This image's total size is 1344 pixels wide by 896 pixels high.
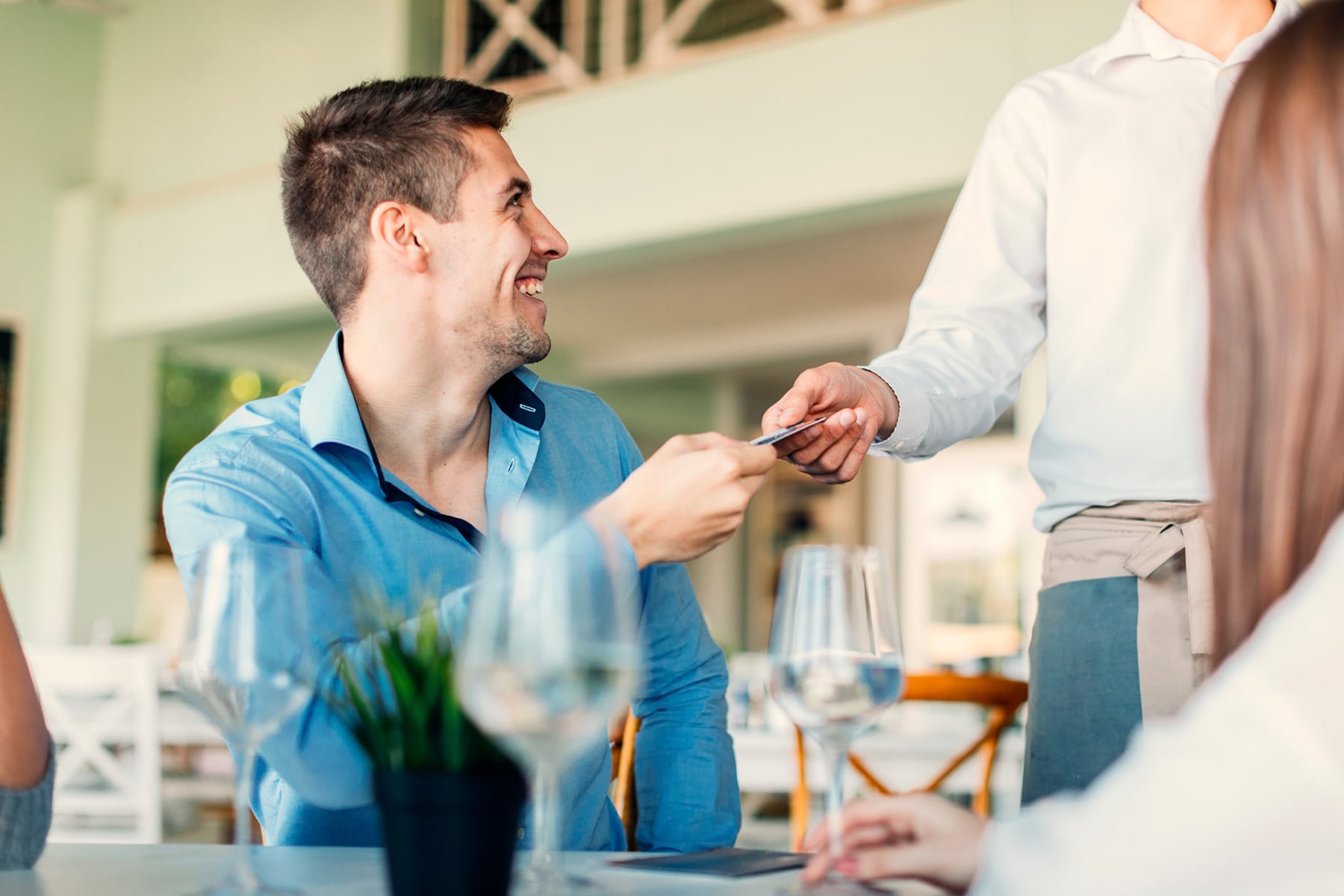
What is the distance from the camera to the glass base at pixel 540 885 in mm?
689

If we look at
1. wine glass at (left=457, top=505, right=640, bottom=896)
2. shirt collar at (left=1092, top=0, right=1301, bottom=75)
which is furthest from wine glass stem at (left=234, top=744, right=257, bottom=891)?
shirt collar at (left=1092, top=0, right=1301, bottom=75)

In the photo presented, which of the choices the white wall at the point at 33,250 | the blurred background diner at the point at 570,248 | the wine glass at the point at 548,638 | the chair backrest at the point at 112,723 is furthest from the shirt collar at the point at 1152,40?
the white wall at the point at 33,250

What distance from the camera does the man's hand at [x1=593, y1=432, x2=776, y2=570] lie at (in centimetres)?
94

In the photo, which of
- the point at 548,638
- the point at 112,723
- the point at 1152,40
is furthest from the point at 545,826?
the point at 112,723

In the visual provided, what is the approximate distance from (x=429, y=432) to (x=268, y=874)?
71 centimetres

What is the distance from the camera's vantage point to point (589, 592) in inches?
A: 23.8

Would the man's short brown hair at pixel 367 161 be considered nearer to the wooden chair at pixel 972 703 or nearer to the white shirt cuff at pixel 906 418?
the white shirt cuff at pixel 906 418

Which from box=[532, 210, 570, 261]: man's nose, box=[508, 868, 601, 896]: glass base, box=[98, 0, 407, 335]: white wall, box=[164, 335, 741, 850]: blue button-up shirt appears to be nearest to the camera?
box=[508, 868, 601, 896]: glass base

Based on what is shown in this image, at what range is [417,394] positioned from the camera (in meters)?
1.50

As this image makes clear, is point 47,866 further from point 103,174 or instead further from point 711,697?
point 103,174

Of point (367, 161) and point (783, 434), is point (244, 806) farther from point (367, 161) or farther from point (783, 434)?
point (367, 161)

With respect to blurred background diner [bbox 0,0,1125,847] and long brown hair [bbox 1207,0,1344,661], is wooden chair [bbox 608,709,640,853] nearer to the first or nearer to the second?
long brown hair [bbox 1207,0,1344,661]

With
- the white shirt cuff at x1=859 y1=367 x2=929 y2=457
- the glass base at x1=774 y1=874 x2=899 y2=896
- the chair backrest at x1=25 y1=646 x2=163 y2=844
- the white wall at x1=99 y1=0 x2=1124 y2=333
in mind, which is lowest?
the chair backrest at x1=25 y1=646 x2=163 y2=844

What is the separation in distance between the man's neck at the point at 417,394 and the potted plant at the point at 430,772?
0.81m
